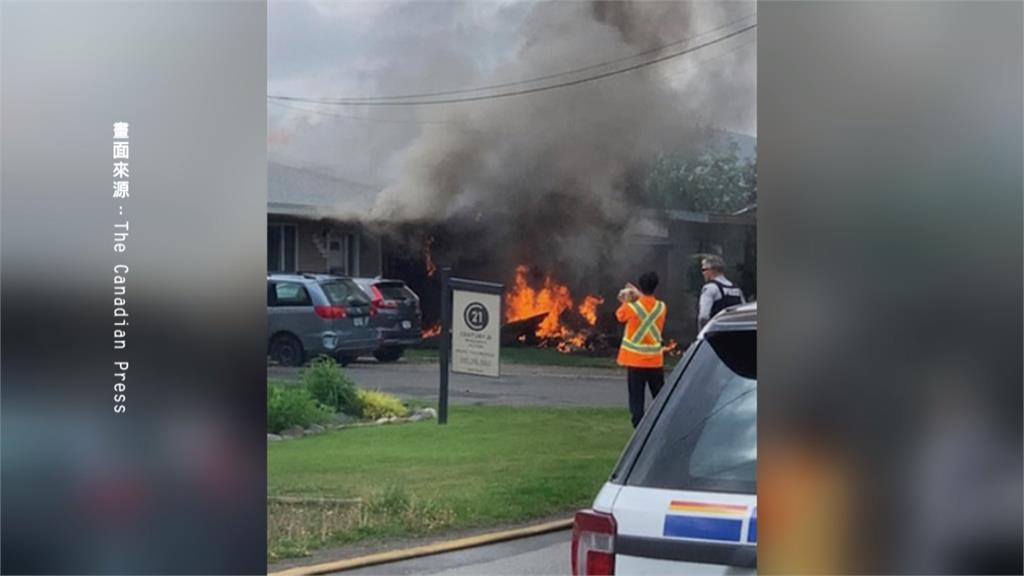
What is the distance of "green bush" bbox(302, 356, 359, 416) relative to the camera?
2.90 m

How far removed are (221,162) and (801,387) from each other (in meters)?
2.23

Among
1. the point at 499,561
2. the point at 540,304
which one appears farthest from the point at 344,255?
the point at 499,561

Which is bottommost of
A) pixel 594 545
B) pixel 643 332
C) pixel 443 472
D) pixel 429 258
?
pixel 594 545

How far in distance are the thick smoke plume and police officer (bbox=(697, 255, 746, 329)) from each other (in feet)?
0.98

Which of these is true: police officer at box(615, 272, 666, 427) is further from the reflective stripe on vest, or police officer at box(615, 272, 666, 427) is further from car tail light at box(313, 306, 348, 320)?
car tail light at box(313, 306, 348, 320)

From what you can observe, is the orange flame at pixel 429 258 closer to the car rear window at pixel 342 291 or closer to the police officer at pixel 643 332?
the car rear window at pixel 342 291

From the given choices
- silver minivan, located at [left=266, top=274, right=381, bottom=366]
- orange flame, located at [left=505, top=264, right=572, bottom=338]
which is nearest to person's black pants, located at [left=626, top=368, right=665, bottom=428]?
orange flame, located at [left=505, top=264, right=572, bottom=338]

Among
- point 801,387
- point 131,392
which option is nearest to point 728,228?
point 801,387

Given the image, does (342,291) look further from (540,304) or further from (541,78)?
(541,78)

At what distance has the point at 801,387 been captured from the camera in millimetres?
2941

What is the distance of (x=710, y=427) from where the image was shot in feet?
8.89

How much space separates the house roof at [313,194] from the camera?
2.87 m

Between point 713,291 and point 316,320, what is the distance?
1.41 metres

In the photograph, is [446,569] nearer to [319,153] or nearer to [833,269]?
[319,153]
